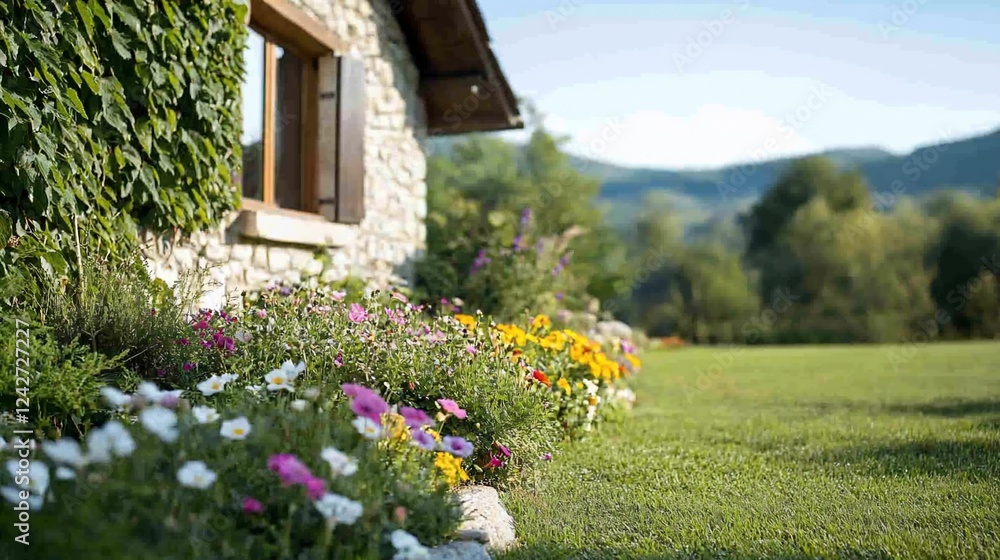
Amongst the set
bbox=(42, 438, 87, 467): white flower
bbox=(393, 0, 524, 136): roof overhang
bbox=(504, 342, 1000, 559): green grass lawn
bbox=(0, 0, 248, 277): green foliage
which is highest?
bbox=(393, 0, 524, 136): roof overhang

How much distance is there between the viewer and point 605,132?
513 inches

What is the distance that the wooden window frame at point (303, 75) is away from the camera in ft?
18.0

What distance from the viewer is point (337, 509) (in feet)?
6.34

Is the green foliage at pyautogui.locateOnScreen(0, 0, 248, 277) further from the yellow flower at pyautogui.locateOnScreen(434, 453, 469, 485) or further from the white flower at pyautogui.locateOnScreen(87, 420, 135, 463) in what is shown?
the yellow flower at pyautogui.locateOnScreen(434, 453, 469, 485)

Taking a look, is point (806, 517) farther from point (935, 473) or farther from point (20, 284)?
point (20, 284)

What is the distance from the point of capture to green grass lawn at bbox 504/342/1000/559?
2.75 meters

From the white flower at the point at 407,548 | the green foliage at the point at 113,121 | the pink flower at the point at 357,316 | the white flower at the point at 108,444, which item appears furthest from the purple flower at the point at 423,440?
the green foliage at the point at 113,121

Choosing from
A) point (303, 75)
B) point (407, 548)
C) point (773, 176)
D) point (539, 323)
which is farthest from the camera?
point (773, 176)

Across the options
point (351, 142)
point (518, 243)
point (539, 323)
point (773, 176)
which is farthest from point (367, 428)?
point (773, 176)

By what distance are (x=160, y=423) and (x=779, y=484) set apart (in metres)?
2.87

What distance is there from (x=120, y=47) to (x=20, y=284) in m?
1.39

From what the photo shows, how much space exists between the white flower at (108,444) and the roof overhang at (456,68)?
19.1ft

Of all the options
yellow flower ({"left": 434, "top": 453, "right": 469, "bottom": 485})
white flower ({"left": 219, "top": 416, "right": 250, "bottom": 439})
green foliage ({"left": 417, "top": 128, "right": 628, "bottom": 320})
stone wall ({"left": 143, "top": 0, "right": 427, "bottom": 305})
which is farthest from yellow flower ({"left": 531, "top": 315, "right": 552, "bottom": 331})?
white flower ({"left": 219, "top": 416, "right": 250, "bottom": 439})

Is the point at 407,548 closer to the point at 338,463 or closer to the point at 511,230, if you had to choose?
the point at 338,463
